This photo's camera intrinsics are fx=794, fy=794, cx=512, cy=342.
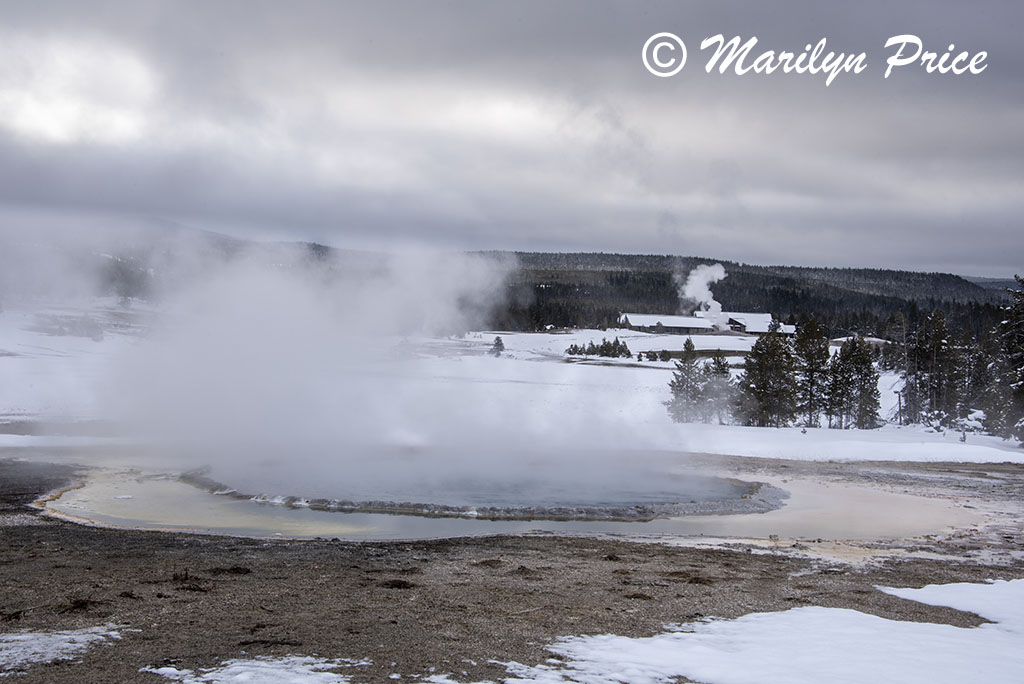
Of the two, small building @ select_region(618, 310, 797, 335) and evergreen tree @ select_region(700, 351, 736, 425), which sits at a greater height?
small building @ select_region(618, 310, 797, 335)

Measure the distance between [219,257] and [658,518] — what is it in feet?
66.5

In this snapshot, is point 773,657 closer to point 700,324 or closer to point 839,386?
point 839,386

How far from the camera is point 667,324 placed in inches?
4840

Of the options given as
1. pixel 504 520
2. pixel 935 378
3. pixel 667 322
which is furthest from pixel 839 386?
pixel 667 322

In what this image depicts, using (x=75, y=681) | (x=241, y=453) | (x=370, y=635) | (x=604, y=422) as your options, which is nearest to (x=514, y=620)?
(x=370, y=635)

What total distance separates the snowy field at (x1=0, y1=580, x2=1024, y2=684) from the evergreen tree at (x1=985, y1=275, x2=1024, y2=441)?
105 ft

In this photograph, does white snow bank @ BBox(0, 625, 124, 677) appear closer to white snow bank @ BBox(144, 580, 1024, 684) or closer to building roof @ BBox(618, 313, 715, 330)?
white snow bank @ BBox(144, 580, 1024, 684)

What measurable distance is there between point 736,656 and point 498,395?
3868cm

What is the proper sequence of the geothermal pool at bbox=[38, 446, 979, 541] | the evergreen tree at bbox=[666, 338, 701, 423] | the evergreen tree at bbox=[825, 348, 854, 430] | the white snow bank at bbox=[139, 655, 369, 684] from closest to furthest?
the white snow bank at bbox=[139, 655, 369, 684]
the geothermal pool at bbox=[38, 446, 979, 541]
the evergreen tree at bbox=[666, 338, 701, 423]
the evergreen tree at bbox=[825, 348, 854, 430]

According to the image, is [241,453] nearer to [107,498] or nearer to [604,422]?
[107,498]

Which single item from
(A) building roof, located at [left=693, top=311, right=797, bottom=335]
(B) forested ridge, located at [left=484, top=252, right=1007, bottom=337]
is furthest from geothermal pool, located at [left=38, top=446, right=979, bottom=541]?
(A) building roof, located at [left=693, top=311, right=797, bottom=335]

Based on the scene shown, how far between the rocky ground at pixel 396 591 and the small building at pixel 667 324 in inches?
4143

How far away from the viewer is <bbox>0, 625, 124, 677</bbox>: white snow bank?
6.84 meters

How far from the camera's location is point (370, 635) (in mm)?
8016
